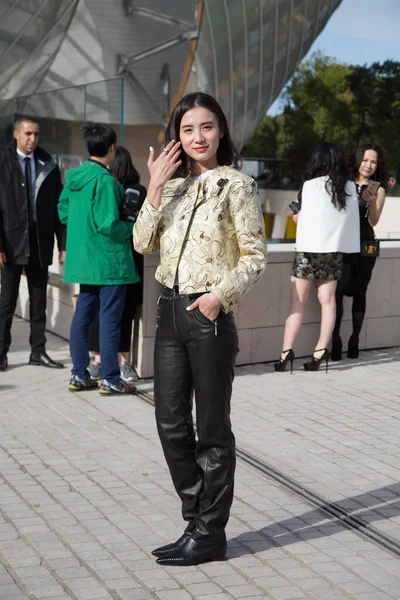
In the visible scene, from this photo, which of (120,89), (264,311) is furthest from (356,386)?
(120,89)

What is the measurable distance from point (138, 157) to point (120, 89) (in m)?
19.2

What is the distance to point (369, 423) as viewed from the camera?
6.73 m

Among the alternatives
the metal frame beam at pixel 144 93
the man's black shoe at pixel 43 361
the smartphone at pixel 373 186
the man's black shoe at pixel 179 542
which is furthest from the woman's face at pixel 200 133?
the metal frame beam at pixel 144 93

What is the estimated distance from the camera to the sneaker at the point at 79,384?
7402 millimetres

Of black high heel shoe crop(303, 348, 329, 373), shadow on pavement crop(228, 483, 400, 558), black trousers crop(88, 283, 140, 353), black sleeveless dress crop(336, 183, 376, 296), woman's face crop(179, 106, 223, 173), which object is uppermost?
woman's face crop(179, 106, 223, 173)

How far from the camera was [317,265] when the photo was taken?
8305 mm

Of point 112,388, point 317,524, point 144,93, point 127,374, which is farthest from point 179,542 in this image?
point 144,93

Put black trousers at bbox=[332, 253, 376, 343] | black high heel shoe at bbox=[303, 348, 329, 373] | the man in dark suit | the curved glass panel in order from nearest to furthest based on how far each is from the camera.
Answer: the man in dark suit
black high heel shoe at bbox=[303, 348, 329, 373]
black trousers at bbox=[332, 253, 376, 343]
the curved glass panel

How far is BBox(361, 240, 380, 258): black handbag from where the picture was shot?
8680 mm

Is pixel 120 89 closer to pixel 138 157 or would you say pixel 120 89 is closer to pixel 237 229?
pixel 237 229

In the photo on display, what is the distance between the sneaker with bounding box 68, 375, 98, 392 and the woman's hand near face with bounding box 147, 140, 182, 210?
3524mm

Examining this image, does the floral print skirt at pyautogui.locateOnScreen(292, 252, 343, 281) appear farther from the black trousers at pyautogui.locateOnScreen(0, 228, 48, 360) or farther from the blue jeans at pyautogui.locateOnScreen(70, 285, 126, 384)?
the black trousers at pyautogui.locateOnScreen(0, 228, 48, 360)

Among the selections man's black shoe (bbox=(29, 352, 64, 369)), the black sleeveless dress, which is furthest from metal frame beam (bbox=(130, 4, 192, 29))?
man's black shoe (bbox=(29, 352, 64, 369))

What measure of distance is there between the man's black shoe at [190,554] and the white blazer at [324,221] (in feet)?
14.4
